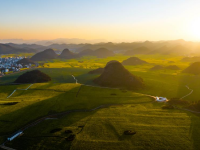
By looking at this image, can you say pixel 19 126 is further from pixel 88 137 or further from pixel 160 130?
pixel 160 130

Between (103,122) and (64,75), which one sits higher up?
(64,75)

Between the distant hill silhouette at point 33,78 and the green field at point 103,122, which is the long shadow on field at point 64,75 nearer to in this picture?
the distant hill silhouette at point 33,78

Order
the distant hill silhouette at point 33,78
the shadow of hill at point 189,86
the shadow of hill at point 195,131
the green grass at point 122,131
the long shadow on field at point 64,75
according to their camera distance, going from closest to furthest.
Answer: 1. the shadow of hill at point 195,131
2. the green grass at point 122,131
3. the shadow of hill at point 189,86
4. the distant hill silhouette at point 33,78
5. the long shadow on field at point 64,75

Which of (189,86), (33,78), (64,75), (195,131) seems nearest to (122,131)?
(195,131)

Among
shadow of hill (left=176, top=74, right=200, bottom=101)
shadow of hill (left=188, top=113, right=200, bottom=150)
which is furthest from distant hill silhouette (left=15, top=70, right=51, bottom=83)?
shadow of hill (left=188, top=113, right=200, bottom=150)

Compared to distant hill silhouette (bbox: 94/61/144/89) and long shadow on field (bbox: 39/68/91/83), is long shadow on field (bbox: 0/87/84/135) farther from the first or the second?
long shadow on field (bbox: 39/68/91/83)

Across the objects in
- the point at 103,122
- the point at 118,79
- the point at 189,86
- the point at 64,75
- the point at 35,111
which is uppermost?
the point at 118,79

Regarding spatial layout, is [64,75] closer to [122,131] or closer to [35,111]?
[35,111]

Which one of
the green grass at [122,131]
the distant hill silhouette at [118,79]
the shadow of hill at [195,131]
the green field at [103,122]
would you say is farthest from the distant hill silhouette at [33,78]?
the shadow of hill at [195,131]

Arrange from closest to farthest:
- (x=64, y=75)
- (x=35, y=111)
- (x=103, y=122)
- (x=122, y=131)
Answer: (x=122, y=131)
(x=103, y=122)
(x=35, y=111)
(x=64, y=75)
